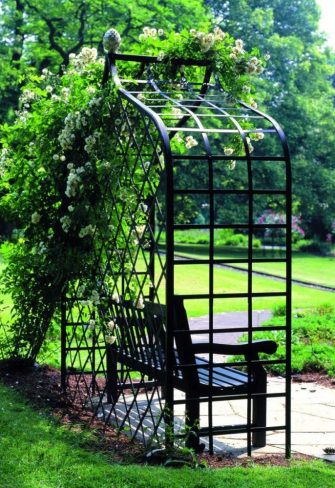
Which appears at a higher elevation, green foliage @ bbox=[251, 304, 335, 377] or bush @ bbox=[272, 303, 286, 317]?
green foliage @ bbox=[251, 304, 335, 377]

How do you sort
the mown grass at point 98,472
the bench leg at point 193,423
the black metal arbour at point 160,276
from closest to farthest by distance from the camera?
the mown grass at point 98,472 → the black metal arbour at point 160,276 → the bench leg at point 193,423

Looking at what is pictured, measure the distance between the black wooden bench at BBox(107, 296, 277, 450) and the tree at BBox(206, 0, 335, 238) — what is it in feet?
78.8

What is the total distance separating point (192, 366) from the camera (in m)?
4.97

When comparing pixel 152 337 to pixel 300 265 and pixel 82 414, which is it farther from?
pixel 300 265

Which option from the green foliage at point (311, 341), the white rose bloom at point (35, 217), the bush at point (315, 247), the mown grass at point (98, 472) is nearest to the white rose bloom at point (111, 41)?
the white rose bloom at point (35, 217)

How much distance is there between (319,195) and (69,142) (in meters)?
26.1

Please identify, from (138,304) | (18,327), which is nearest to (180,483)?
(138,304)

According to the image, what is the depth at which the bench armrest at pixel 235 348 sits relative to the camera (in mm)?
5082

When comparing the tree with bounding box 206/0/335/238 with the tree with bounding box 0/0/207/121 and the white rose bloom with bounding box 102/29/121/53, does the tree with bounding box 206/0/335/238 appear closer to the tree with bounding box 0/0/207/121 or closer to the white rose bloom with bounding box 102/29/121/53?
the tree with bounding box 0/0/207/121

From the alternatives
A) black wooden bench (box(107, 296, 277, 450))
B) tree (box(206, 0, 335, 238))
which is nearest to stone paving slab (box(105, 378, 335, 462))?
black wooden bench (box(107, 296, 277, 450))

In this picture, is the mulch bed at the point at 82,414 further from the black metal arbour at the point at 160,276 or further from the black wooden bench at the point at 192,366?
the black wooden bench at the point at 192,366

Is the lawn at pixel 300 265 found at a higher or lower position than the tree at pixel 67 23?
lower

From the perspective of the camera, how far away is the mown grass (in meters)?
4.31

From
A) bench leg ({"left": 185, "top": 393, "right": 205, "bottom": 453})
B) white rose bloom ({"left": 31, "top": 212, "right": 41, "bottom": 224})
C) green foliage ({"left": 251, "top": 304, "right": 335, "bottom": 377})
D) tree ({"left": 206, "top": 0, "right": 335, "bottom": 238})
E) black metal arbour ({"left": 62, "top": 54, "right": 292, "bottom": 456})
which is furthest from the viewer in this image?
tree ({"left": 206, "top": 0, "right": 335, "bottom": 238})
